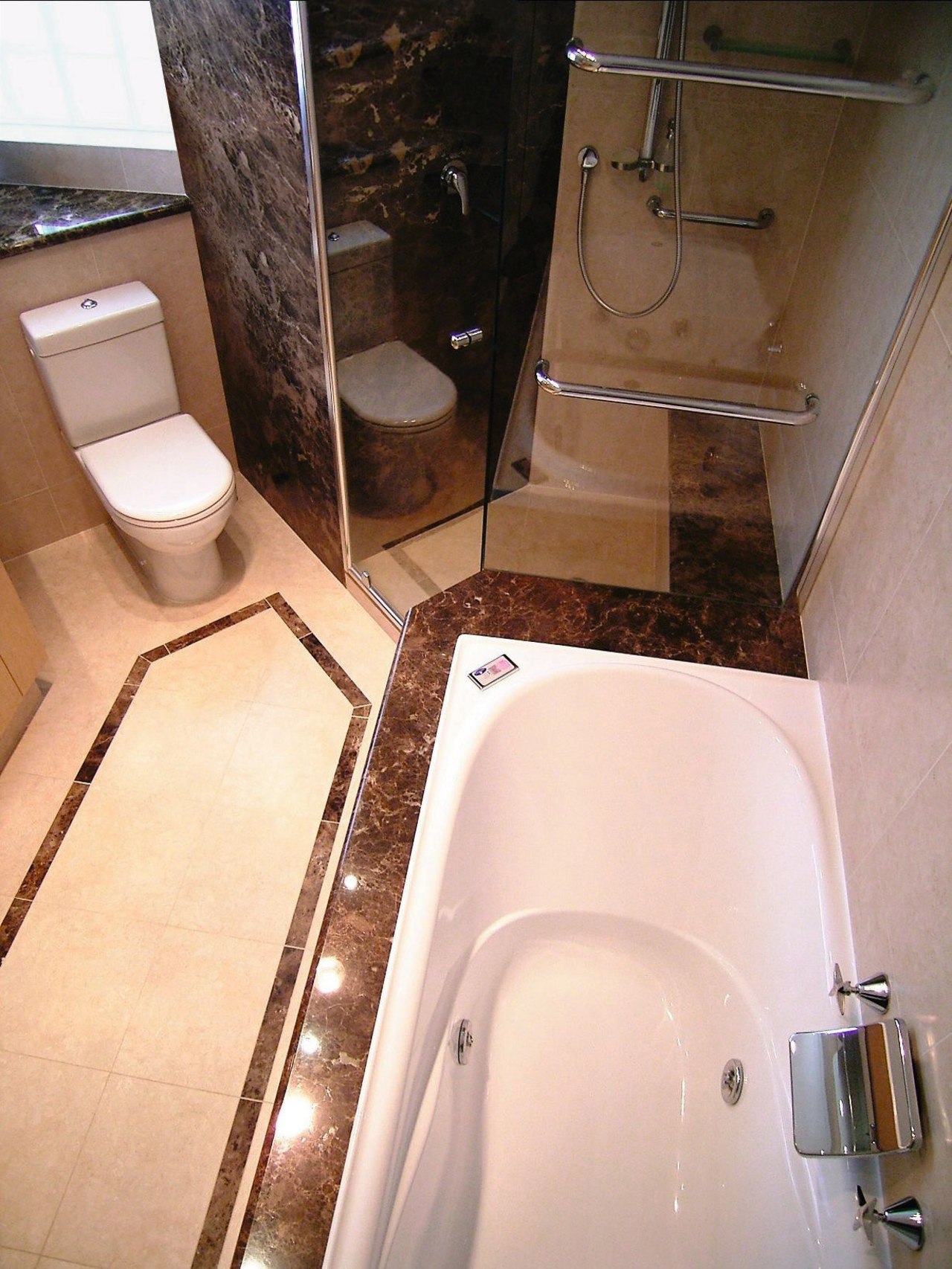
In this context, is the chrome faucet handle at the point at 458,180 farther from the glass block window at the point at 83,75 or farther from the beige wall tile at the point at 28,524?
the beige wall tile at the point at 28,524

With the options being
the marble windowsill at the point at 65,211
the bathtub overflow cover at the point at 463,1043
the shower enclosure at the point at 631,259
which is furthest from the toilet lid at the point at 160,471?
the bathtub overflow cover at the point at 463,1043

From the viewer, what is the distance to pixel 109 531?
2.93 m

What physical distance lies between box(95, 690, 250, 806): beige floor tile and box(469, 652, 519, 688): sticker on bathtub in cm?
85

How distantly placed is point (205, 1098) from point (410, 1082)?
0.63m

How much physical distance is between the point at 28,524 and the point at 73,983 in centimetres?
149

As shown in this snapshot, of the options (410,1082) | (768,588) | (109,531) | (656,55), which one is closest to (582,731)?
(768,588)

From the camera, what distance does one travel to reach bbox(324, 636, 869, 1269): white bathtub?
1429 millimetres

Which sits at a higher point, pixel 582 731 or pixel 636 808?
pixel 582 731

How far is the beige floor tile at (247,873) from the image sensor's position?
6.71ft

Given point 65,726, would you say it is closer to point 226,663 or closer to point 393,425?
point 226,663

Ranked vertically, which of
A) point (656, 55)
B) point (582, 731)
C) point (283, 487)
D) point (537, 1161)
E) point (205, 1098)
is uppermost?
point (656, 55)

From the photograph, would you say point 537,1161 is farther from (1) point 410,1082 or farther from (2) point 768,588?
(2) point 768,588

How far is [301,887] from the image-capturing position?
6.91 feet

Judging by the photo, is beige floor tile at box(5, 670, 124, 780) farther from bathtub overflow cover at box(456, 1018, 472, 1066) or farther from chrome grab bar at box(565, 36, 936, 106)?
chrome grab bar at box(565, 36, 936, 106)
